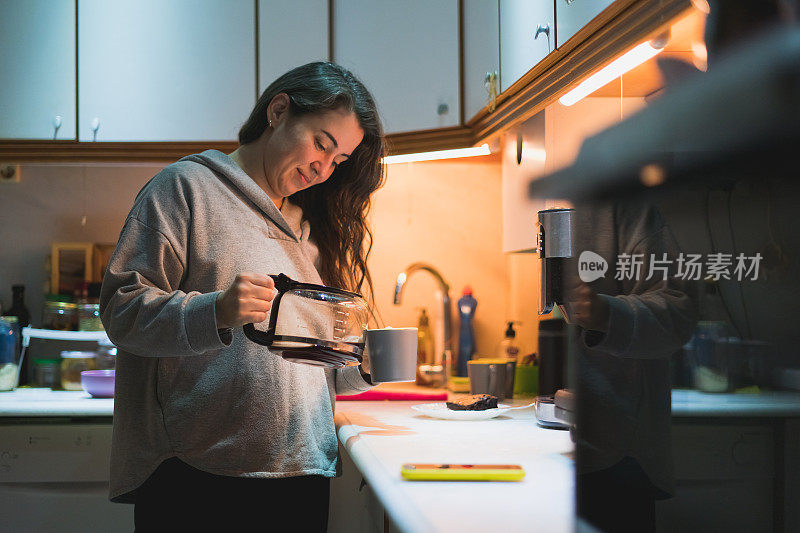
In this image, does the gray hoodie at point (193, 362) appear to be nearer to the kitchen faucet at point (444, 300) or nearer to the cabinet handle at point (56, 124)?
the kitchen faucet at point (444, 300)

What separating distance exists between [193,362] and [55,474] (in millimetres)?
1092

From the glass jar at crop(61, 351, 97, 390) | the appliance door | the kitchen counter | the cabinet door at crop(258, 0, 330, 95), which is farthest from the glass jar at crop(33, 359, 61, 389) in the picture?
the kitchen counter

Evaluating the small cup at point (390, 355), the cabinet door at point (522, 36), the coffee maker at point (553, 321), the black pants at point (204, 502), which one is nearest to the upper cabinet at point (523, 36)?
the cabinet door at point (522, 36)

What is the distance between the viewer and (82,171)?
2842mm

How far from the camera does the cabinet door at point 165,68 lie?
2.53m

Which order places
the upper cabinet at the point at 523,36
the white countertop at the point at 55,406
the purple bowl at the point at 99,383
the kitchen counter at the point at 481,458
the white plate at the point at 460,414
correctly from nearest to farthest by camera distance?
the kitchen counter at the point at 481,458, the upper cabinet at the point at 523,36, the white plate at the point at 460,414, the white countertop at the point at 55,406, the purple bowl at the point at 99,383

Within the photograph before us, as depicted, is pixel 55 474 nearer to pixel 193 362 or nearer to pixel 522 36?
pixel 193 362

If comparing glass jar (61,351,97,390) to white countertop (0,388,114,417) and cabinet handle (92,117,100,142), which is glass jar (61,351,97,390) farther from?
cabinet handle (92,117,100,142)

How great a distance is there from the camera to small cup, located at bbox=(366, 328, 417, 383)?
5.01ft

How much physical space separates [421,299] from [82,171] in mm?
1329

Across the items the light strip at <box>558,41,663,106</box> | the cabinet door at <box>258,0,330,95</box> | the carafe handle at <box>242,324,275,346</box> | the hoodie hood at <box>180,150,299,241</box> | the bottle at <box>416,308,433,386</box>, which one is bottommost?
the bottle at <box>416,308,433,386</box>

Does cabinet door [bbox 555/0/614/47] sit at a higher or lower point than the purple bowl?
higher

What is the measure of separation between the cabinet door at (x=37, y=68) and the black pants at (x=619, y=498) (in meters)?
2.25

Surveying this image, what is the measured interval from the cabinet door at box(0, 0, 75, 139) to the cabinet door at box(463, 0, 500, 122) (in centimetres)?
131
